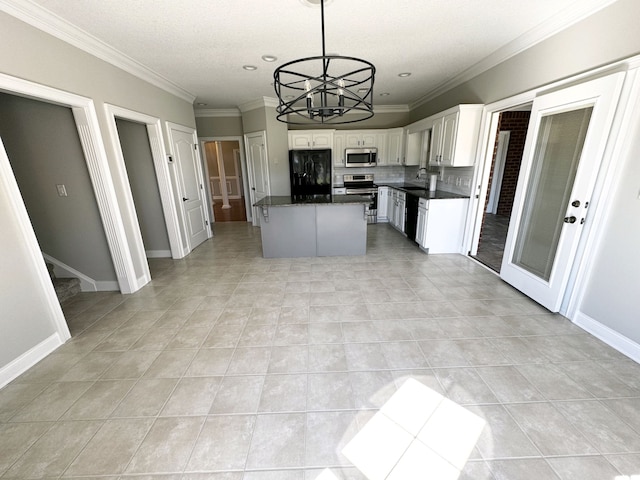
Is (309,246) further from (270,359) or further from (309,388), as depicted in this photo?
(309,388)

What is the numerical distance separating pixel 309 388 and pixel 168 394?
91 centimetres

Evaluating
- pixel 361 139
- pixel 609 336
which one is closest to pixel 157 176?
pixel 361 139

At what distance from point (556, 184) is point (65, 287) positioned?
17.0 ft

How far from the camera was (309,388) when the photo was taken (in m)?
1.75

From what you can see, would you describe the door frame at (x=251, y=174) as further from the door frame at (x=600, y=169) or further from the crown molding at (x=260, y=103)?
the door frame at (x=600, y=169)

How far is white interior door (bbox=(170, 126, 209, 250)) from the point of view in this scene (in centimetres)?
429

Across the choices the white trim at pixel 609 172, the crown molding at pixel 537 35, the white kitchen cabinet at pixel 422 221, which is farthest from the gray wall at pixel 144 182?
the white trim at pixel 609 172

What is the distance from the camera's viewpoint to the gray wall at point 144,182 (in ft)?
12.3

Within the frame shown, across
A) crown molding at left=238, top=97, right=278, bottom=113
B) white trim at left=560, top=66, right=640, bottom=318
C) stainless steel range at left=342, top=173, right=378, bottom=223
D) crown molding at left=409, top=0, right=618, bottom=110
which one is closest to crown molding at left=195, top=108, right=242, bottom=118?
crown molding at left=238, top=97, right=278, bottom=113

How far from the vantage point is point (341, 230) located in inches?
160

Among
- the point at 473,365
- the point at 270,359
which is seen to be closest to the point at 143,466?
the point at 270,359

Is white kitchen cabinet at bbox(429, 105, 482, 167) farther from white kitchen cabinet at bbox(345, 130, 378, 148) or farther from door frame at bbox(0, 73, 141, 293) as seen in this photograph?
door frame at bbox(0, 73, 141, 293)

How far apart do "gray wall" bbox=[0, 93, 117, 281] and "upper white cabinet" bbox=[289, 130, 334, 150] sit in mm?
3700

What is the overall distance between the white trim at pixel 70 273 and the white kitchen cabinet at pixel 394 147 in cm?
560
